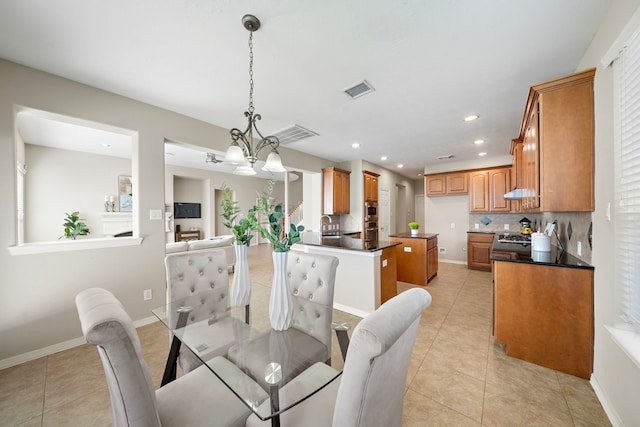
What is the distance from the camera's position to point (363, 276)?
2.91 m

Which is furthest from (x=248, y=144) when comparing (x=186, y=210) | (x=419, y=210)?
(x=419, y=210)

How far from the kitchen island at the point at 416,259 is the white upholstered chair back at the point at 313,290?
8.63 ft

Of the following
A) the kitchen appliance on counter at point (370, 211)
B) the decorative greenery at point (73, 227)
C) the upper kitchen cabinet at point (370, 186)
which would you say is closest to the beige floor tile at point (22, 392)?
the decorative greenery at point (73, 227)

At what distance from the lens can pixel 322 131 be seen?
3.74 m

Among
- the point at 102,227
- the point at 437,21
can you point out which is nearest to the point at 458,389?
the point at 437,21

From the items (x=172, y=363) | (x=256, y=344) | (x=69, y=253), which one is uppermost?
(x=69, y=253)

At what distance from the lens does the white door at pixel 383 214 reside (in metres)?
6.49

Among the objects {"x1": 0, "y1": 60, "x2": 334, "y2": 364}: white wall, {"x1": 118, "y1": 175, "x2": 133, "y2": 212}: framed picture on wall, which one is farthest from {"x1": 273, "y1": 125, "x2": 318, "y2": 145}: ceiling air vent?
{"x1": 118, "y1": 175, "x2": 133, "y2": 212}: framed picture on wall

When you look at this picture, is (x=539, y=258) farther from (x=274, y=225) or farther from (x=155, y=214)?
(x=155, y=214)

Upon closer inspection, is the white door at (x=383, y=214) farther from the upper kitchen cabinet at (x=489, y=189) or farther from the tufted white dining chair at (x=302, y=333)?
the tufted white dining chair at (x=302, y=333)

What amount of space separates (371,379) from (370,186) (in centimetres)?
→ 549

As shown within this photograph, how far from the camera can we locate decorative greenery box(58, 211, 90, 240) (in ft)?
15.9

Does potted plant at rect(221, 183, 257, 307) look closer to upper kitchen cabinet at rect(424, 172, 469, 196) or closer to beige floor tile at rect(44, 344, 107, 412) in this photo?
beige floor tile at rect(44, 344, 107, 412)

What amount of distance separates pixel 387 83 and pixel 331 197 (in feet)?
10.4
